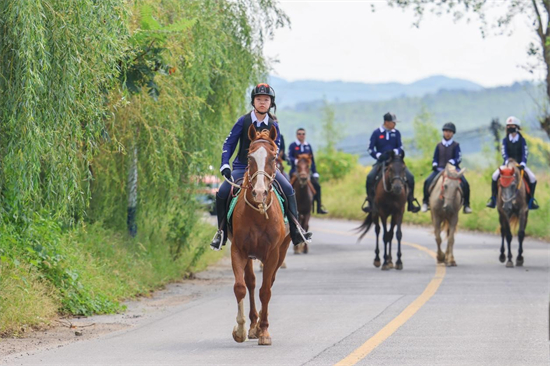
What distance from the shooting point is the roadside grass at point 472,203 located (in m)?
31.3

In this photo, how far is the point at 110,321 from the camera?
1389 cm

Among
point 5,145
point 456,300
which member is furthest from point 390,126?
point 5,145

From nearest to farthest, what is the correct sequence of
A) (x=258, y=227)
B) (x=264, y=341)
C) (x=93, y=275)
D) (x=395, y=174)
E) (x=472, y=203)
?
(x=264, y=341), (x=258, y=227), (x=93, y=275), (x=395, y=174), (x=472, y=203)

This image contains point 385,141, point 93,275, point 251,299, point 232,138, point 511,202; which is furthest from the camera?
point 385,141

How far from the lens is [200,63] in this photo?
683 inches

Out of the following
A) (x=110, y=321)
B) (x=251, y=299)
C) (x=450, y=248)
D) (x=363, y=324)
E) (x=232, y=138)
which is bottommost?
(x=110, y=321)

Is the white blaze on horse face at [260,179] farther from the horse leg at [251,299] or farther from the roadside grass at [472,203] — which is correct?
the roadside grass at [472,203]

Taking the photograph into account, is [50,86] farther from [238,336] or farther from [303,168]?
[303,168]

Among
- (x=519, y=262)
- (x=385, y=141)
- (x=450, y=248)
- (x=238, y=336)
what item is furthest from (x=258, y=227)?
(x=519, y=262)

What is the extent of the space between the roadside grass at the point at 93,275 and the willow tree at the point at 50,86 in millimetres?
1198

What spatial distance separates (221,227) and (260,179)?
4.74 ft

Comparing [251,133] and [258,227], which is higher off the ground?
[251,133]

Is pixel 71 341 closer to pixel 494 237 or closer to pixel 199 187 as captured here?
pixel 199 187

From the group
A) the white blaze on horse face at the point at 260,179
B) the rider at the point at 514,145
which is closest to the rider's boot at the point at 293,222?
the white blaze on horse face at the point at 260,179
